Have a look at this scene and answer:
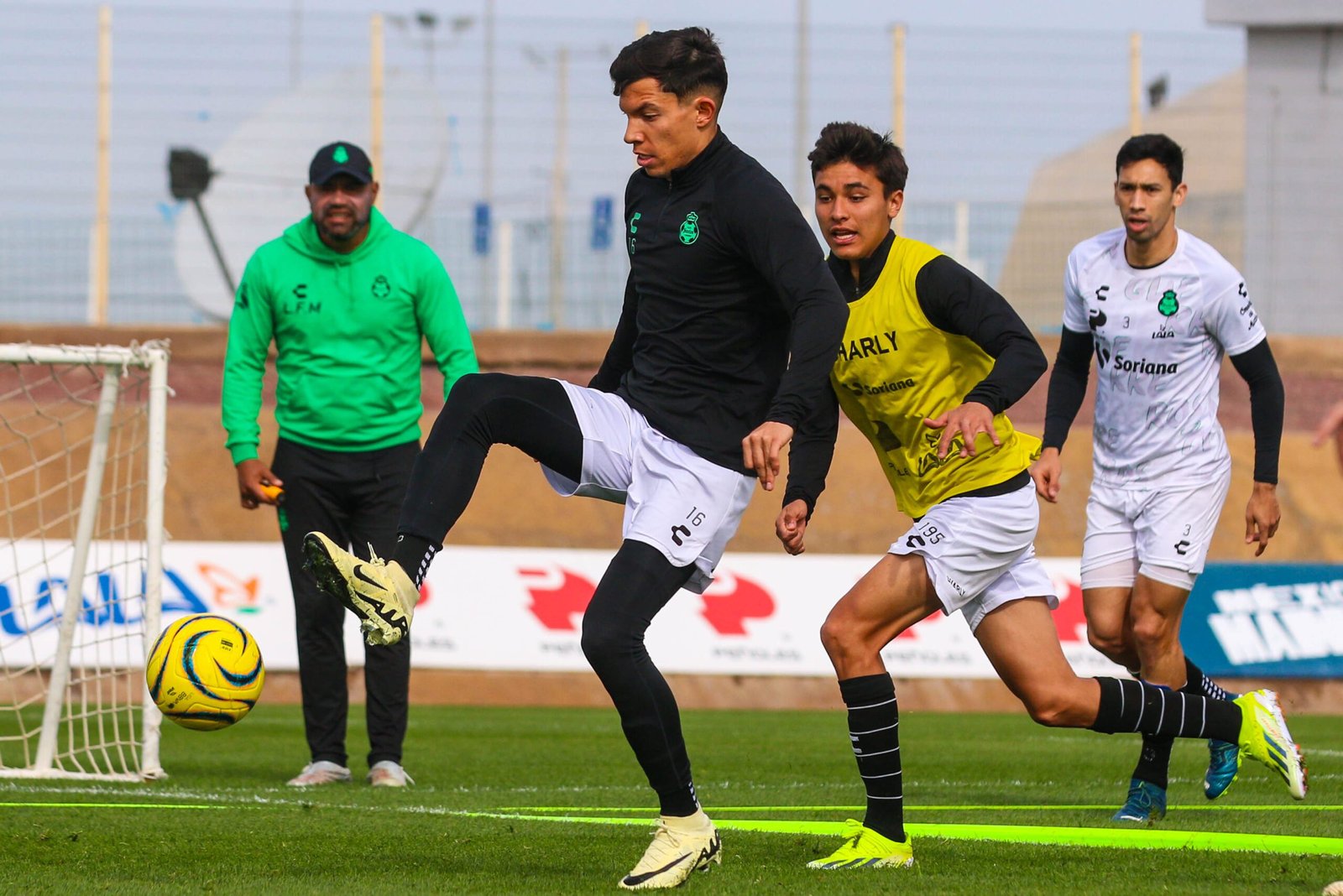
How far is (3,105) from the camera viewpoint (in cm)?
1497

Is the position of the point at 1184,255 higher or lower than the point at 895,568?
higher

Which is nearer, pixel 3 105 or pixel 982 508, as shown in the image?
pixel 982 508

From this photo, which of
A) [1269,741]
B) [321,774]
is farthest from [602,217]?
[1269,741]

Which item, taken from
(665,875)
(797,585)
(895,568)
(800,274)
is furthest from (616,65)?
(797,585)

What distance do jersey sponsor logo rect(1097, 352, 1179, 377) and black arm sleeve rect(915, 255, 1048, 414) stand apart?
1737 mm

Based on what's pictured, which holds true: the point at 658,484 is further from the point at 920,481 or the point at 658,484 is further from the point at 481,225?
the point at 481,225

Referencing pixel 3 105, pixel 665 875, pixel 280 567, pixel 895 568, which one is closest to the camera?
pixel 665 875

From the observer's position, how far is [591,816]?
6176mm

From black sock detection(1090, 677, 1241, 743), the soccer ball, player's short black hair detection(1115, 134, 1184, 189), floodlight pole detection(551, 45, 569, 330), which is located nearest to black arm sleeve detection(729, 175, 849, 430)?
black sock detection(1090, 677, 1241, 743)

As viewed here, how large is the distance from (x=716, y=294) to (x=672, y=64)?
0.61m

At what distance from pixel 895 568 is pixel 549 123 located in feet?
35.4

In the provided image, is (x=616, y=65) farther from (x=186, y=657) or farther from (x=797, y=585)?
(x=797, y=585)

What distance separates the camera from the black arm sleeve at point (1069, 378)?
6852 mm

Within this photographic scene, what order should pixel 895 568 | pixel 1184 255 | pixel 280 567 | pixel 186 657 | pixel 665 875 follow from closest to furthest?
pixel 665 875 < pixel 895 568 < pixel 186 657 < pixel 1184 255 < pixel 280 567
